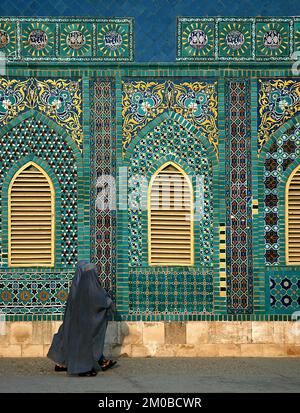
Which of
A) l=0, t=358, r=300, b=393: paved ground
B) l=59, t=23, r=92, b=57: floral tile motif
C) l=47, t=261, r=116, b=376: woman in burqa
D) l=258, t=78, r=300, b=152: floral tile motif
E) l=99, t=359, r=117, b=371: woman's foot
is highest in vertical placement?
l=59, t=23, r=92, b=57: floral tile motif

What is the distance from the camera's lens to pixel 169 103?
13.8 metres

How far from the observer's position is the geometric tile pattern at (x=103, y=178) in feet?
44.6

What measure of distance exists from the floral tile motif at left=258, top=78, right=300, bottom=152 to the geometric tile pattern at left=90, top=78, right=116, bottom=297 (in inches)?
80.4

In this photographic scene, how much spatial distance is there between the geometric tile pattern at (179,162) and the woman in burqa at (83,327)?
147 cm

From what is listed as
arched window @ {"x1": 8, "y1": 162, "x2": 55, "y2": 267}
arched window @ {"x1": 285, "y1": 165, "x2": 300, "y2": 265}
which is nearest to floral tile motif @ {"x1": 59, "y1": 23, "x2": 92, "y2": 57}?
arched window @ {"x1": 8, "y1": 162, "x2": 55, "y2": 267}

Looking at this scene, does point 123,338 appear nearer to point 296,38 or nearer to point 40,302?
point 40,302

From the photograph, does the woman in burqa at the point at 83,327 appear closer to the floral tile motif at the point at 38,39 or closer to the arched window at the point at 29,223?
the arched window at the point at 29,223

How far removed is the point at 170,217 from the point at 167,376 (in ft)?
8.65

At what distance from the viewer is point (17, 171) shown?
1363 centimetres

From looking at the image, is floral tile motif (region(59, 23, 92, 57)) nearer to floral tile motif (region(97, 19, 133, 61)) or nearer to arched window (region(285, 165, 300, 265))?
floral tile motif (region(97, 19, 133, 61))

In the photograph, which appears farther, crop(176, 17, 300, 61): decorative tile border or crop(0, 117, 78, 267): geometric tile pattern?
crop(176, 17, 300, 61): decorative tile border

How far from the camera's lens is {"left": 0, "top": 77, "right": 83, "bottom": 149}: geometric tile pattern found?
13695 millimetres

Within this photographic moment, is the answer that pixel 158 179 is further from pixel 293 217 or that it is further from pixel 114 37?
pixel 114 37
